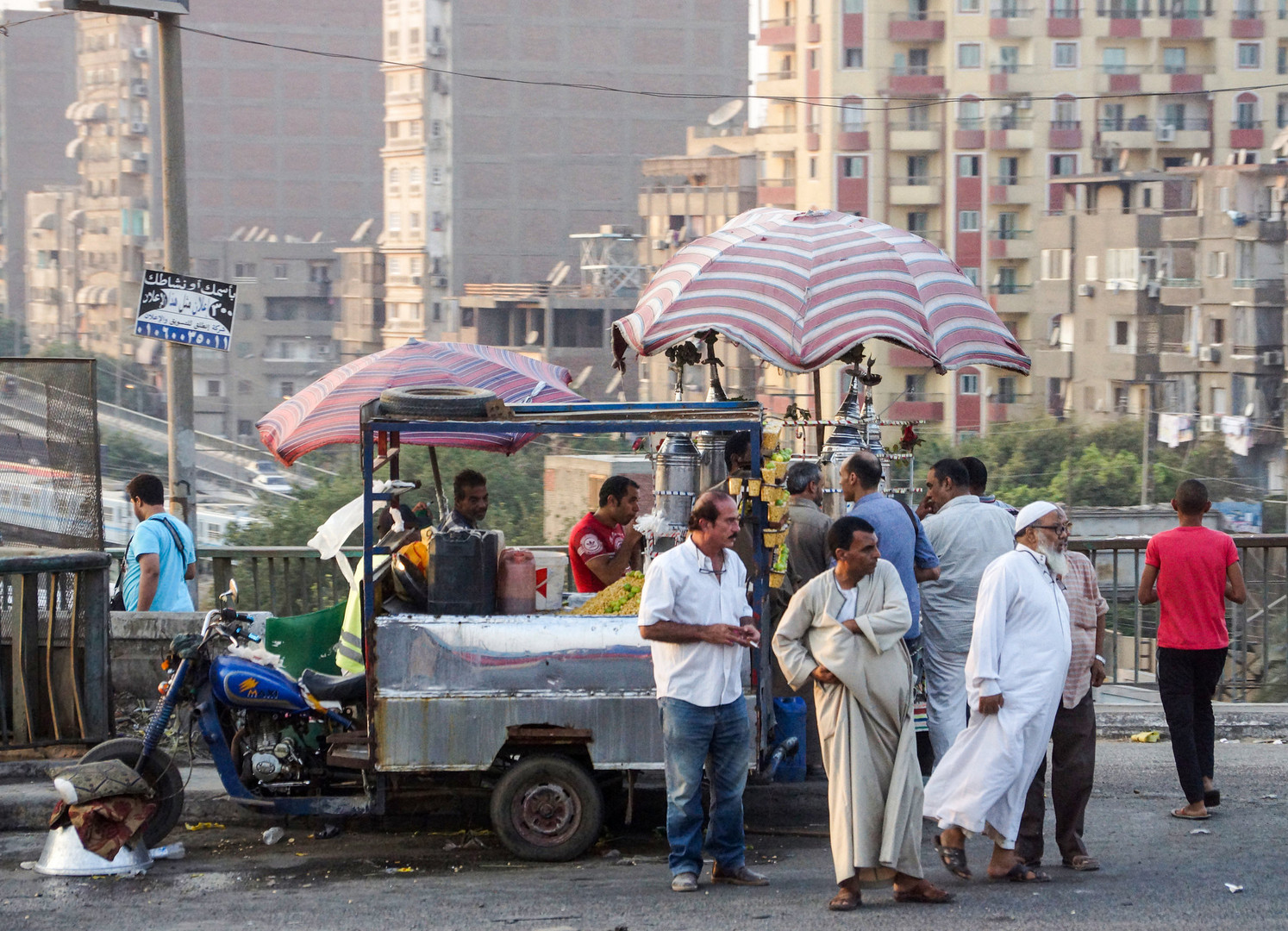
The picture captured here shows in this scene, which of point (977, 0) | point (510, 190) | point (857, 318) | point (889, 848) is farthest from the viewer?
point (510, 190)

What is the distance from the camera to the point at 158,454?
263ft

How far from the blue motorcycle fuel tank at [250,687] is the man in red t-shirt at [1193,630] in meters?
4.29

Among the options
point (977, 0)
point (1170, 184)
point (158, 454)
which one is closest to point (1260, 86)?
point (1170, 184)

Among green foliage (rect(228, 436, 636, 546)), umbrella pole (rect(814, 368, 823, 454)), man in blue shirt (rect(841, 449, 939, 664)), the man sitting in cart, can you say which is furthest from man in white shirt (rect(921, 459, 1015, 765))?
green foliage (rect(228, 436, 636, 546))

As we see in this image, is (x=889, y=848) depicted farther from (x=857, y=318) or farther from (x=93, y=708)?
(x=93, y=708)

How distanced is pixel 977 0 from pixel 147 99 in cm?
5253

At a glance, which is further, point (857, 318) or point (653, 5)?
point (653, 5)

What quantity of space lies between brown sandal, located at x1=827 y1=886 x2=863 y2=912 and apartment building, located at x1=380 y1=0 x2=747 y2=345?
304 ft

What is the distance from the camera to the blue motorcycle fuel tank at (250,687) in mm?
7270

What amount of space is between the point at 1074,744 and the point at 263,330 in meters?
96.0

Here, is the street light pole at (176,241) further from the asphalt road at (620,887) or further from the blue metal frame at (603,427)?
the blue metal frame at (603,427)

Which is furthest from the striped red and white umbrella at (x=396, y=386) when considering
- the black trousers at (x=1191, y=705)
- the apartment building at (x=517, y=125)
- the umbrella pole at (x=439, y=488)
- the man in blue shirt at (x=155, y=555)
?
the apartment building at (x=517, y=125)

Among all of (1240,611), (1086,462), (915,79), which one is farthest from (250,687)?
(915,79)

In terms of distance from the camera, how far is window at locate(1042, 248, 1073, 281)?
83.1m
